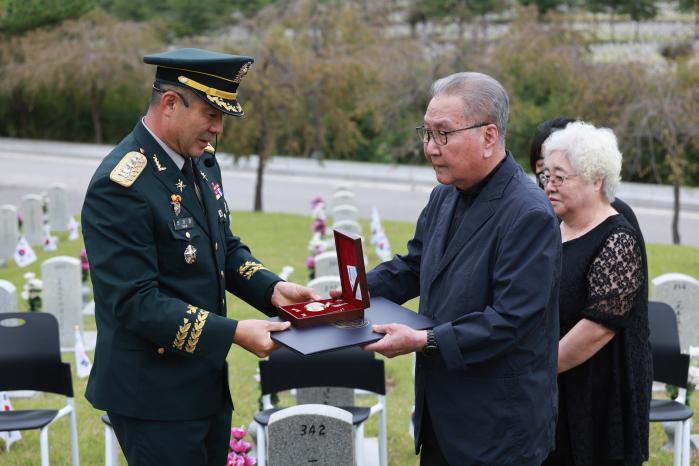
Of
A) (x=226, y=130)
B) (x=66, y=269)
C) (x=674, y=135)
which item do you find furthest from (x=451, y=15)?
(x=66, y=269)

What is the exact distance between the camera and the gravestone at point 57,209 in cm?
1466

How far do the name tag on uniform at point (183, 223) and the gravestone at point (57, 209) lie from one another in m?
11.9

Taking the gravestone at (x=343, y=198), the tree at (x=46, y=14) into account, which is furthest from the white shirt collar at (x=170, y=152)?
the tree at (x=46, y=14)

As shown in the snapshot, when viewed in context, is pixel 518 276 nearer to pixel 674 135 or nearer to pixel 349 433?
pixel 349 433

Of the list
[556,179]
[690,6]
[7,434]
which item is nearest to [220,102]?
[556,179]

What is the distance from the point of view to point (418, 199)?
19188 mm

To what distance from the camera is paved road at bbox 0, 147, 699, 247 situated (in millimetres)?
17172

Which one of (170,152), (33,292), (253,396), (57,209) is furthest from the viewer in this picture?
(57,209)

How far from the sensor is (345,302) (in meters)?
3.79

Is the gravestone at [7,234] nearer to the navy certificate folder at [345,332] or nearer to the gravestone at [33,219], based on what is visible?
the gravestone at [33,219]

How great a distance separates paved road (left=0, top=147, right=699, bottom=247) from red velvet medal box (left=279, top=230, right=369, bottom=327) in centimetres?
1228

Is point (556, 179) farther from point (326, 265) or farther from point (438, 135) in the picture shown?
point (326, 265)

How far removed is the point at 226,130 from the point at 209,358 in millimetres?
12300

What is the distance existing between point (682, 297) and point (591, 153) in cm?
372
